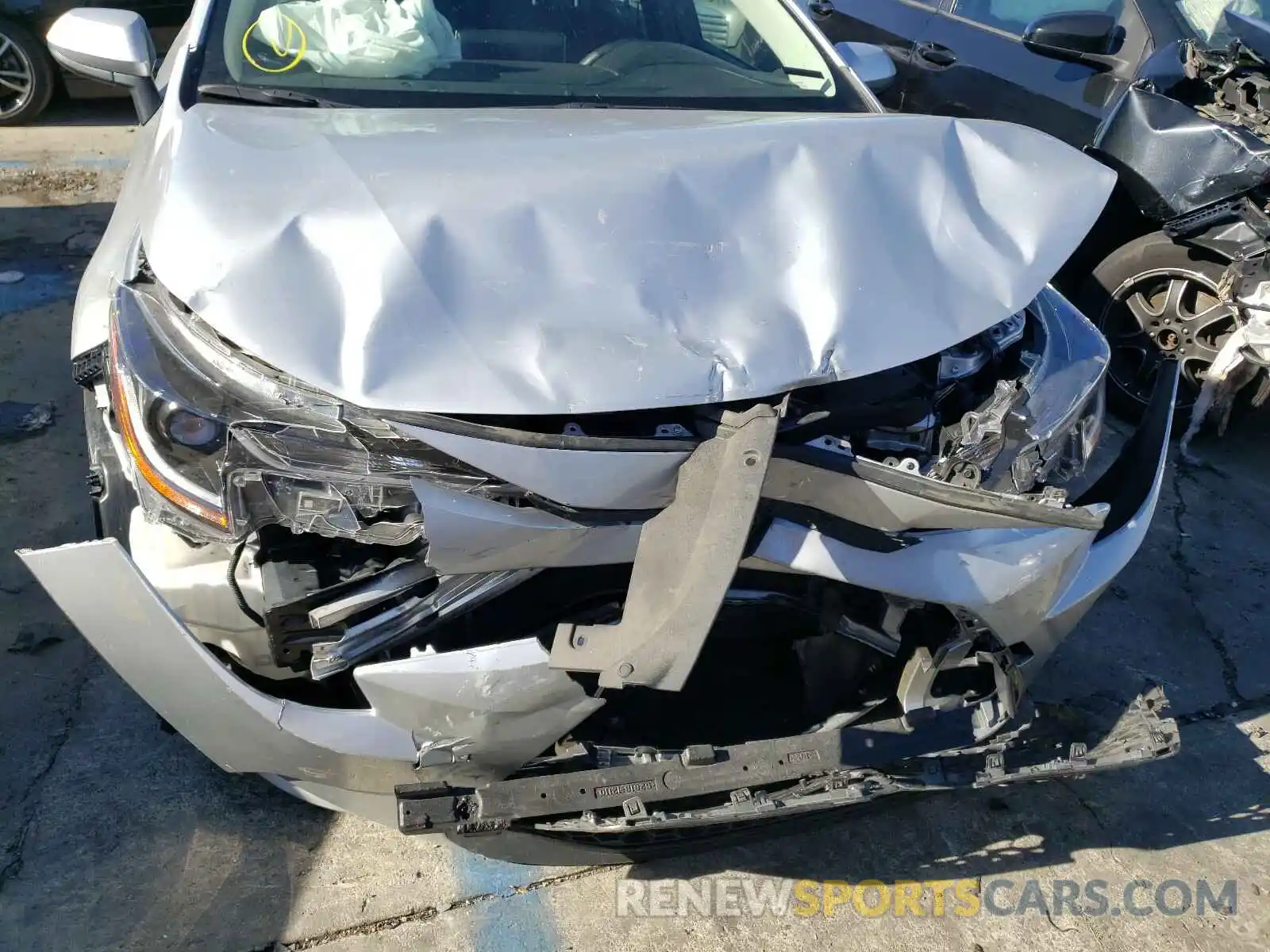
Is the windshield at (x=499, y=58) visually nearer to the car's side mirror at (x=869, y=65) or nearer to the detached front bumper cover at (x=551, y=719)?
the car's side mirror at (x=869, y=65)

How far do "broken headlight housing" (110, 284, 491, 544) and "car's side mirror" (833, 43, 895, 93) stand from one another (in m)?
2.12

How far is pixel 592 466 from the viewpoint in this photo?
1.61m

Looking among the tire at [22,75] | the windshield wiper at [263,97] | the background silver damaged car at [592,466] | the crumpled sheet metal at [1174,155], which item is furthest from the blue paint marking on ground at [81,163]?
the crumpled sheet metal at [1174,155]

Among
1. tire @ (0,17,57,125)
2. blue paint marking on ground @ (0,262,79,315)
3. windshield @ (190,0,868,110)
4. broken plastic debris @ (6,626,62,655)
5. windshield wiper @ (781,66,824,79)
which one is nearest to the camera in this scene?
windshield @ (190,0,868,110)

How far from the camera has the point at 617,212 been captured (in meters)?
1.94

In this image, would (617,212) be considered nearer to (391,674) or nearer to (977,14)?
(391,674)

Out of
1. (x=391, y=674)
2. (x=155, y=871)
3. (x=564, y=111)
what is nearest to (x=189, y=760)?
(x=155, y=871)

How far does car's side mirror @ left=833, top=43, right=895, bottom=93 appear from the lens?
312 centimetres

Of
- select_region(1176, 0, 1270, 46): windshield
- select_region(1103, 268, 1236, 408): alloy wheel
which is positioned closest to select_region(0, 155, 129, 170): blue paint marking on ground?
select_region(1103, 268, 1236, 408): alloy wheel

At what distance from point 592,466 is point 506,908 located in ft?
3.81

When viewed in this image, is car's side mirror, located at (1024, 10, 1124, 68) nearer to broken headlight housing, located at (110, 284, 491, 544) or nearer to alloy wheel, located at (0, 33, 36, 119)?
broken headlight housing, located at (110, 284, 491, 544)

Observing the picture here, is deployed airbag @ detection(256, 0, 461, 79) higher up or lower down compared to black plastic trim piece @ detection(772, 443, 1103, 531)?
higher up

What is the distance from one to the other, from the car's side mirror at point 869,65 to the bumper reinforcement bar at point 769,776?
2.08m

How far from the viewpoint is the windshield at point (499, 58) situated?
101 inches
